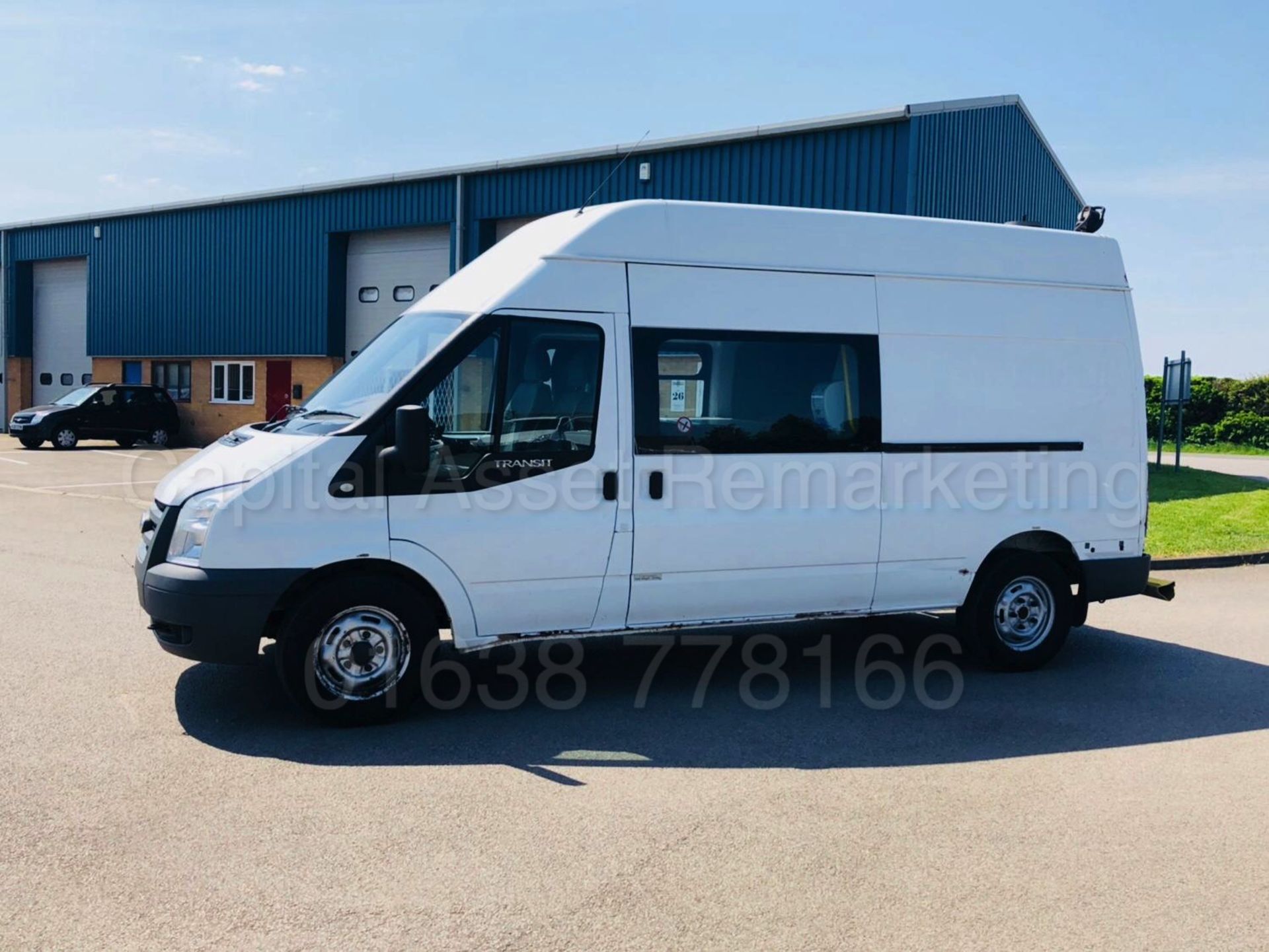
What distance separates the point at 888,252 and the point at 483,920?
4578mm

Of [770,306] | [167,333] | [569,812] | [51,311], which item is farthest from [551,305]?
[51,311]

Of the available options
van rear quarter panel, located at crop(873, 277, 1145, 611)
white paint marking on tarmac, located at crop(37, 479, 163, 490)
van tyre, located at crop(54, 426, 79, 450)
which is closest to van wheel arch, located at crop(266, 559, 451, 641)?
van rear quarter panel, located at crop(873, 277, 1145, 611)

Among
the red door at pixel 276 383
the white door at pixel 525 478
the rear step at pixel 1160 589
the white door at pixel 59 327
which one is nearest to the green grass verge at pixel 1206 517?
the rear step at pixel 1160 589

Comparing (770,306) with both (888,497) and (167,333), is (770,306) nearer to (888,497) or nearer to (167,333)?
(888,497)

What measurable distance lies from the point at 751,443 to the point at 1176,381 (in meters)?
19.0

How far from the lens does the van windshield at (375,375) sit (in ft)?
18.8

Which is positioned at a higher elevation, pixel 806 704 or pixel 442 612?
pixel 442 612

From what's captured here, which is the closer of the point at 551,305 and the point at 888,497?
the point at 551,305

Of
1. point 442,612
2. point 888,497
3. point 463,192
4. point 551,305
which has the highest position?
point 463,192

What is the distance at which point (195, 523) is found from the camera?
18.0 feet

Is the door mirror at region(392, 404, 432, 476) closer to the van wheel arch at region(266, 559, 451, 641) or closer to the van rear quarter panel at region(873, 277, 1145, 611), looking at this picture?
the van wheel arch at region(266, 559, 451, 641)

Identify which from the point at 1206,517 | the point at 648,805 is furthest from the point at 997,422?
the point at 1206,517

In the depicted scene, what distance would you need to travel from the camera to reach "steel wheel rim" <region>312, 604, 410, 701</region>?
18.4 ft

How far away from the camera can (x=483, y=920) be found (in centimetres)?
360
